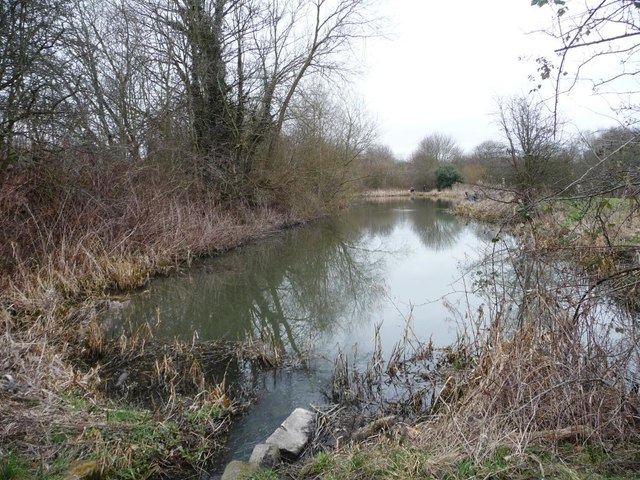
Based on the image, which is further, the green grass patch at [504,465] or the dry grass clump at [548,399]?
the dry grass clump at [548,399]

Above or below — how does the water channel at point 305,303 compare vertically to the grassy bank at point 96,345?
below

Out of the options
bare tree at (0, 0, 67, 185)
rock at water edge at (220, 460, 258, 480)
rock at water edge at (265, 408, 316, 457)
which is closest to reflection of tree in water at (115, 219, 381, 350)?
rock at water edge at (265, 408, 316, 457)

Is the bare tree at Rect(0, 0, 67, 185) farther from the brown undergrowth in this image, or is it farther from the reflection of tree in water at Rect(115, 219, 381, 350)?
the brown undergrowth

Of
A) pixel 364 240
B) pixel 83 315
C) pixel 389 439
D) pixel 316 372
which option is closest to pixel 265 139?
pixel 364 240

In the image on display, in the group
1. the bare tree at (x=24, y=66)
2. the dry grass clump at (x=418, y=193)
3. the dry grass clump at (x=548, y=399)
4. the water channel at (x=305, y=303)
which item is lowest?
the water channel at (x=305, y=303)

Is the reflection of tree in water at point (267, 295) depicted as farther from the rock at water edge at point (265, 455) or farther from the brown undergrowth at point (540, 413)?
the brown undergrowth at point (540, 413)

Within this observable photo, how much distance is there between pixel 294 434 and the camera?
3371 millimetres

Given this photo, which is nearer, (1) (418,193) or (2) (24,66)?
(2) (24,66)

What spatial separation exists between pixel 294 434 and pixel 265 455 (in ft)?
1.16

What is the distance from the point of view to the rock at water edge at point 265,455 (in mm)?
3035

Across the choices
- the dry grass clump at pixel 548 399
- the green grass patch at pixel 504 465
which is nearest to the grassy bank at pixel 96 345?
the green grass patch at pixel 504 465

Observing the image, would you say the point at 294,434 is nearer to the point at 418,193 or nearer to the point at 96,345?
the point at 96,345

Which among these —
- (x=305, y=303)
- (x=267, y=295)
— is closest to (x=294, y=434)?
(x=305, y=303)

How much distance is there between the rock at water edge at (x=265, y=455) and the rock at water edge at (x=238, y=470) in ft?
0.19
